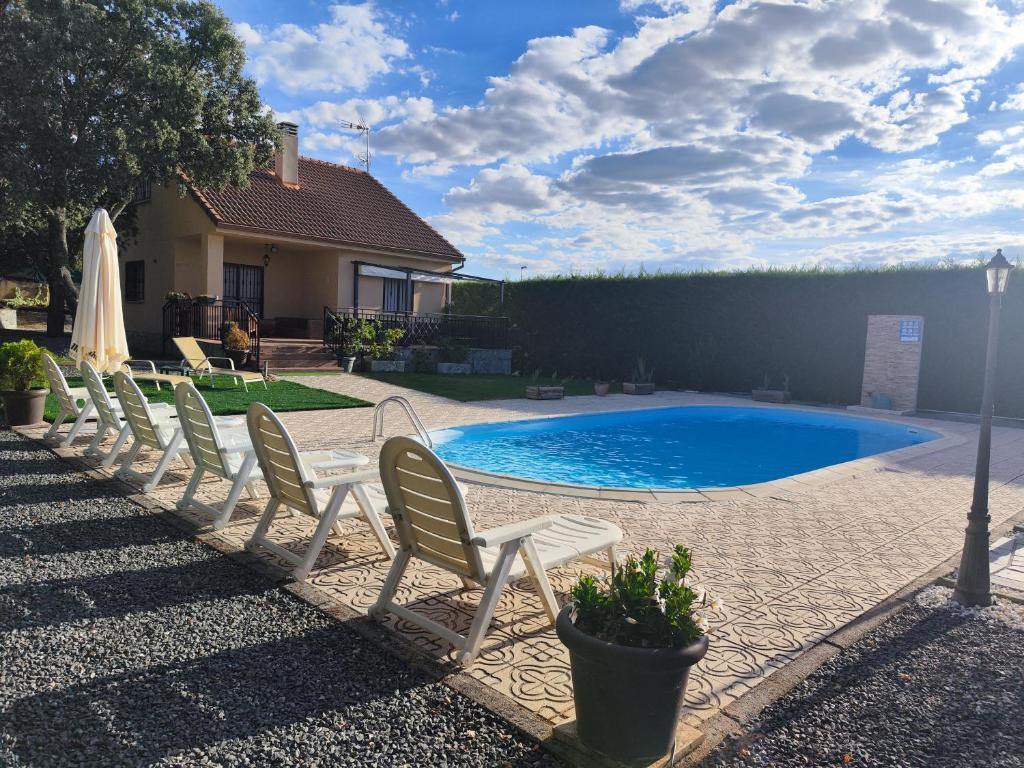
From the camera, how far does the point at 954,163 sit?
1184 centimetres

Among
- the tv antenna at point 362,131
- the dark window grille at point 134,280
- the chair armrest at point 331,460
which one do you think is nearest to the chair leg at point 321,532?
the chair armrest at point 331,460

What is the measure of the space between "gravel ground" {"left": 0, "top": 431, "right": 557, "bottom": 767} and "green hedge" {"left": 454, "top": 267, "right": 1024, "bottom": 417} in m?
16.1

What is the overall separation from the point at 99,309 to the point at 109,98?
1015 cm

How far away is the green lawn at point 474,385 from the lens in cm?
1550

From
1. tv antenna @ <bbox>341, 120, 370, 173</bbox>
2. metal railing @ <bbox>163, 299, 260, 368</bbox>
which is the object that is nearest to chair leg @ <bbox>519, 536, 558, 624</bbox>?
metal railing @ <bbox>163, 299, 260, 368</bbox>

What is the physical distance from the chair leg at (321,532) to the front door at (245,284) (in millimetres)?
18947

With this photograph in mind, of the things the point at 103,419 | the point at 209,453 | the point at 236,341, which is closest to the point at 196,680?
the point at 209,453

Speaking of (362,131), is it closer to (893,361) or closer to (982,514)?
(893,361)

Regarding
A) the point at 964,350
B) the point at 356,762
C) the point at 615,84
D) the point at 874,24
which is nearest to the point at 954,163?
the point at 874,24

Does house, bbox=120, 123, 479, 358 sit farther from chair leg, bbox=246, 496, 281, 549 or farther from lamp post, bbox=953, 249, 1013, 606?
lamp post, bbox=953, 249, 1013, 606

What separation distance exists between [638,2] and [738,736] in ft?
37.2

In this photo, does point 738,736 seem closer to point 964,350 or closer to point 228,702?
point 228,702

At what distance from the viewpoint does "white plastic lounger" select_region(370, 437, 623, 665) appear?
122 inches

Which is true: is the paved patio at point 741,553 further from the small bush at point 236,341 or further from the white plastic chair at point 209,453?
the small bush at point 236,341
